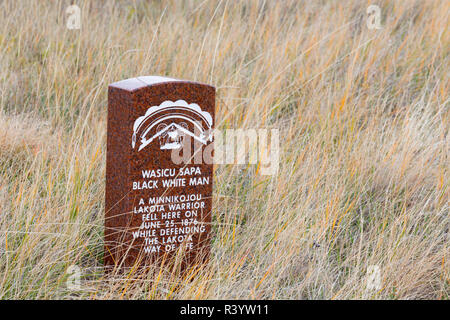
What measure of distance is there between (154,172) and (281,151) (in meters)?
1.18

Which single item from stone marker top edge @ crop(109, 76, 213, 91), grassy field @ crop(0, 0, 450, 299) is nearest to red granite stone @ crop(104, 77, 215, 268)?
stone marker top edge @ crop(109, 76, 213, 91)

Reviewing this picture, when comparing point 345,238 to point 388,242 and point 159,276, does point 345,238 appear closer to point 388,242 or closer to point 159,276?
point 388,242

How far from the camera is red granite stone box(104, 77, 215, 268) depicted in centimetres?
304

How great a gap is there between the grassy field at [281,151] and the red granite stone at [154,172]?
169 mm

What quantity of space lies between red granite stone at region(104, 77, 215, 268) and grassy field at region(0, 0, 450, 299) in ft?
0.56

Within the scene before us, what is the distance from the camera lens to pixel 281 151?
4.03 m

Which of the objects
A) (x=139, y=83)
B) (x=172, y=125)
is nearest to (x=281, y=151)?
(x=172, y=125)

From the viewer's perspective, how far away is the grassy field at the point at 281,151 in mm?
3100

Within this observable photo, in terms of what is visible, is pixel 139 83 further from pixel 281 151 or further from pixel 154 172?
pixel 281 151

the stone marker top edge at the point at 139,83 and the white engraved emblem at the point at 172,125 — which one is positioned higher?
the stone marker top edge at the point at 139,83

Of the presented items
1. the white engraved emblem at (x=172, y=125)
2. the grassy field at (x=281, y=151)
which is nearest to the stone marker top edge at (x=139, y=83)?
the white engraved emblem at (x=172, y=125)

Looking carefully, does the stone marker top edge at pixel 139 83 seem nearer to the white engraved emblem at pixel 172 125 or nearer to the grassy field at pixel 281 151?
the white engraved emblem at pixel 172 125

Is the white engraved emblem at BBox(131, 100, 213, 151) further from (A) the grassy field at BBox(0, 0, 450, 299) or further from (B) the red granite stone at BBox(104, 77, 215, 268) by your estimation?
(A) the grassy field at BBox(0, 0, 450, 299)

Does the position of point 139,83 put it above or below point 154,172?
above
